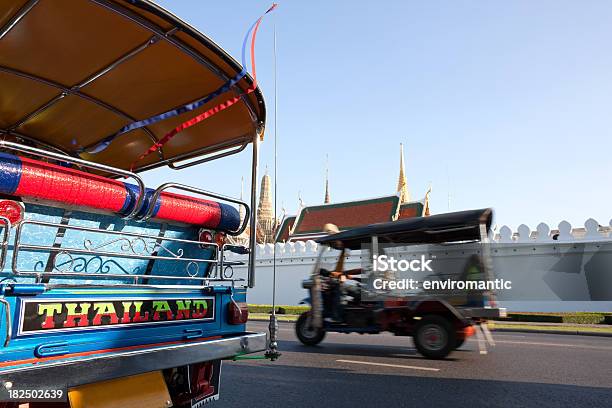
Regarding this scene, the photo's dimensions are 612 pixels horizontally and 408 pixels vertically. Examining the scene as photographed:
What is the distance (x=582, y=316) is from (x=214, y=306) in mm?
18000

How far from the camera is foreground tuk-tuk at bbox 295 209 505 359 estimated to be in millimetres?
7254

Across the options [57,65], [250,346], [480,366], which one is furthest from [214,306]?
[480,366]

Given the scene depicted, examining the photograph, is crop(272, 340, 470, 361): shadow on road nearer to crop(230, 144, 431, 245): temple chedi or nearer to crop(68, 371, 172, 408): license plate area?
crop(68, 371, 172, 408): license plate area

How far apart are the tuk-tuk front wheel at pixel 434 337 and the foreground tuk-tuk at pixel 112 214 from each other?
464 centimetres

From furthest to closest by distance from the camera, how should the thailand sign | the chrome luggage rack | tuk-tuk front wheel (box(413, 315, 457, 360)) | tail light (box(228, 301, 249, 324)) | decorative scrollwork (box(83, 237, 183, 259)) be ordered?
tuk-tuk front wheel (box(413, 315, 457, 360))
tail light (box(228, 301, 249, 324))
decorative scrollwork (box(83, 237, 183, 259))
the chrome luggage rack
the thailand sign

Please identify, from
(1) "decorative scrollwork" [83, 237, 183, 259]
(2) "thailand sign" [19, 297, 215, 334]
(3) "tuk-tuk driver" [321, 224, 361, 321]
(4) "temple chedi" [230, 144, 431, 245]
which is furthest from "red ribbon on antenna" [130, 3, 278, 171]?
(4) "temple chedi" [230, 144, 431, 245]

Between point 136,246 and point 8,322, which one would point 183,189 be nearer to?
point 136,246

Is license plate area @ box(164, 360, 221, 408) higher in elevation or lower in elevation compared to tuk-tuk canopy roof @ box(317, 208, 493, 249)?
lower

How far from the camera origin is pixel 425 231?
7809 mm

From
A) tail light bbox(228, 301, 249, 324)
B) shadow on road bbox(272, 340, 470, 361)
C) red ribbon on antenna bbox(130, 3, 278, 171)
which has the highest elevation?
red ribbon on antenna bbox(130, 3, 278, 171)

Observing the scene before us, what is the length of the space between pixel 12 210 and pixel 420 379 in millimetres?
4959

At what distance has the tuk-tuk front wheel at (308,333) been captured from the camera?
29.0ft

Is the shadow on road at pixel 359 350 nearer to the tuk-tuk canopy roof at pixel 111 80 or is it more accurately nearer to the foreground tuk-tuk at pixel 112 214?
the foreground tuk-tuk at pixel 112 214

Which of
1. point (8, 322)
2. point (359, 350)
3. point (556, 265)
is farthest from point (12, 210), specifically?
point (556, 265)
